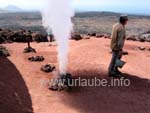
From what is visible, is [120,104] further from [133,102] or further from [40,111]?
[40,111]

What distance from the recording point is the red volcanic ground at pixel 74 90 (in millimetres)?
10773

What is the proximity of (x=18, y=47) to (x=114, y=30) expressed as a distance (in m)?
6.73

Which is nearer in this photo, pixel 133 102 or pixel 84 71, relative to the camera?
pixel 133 102

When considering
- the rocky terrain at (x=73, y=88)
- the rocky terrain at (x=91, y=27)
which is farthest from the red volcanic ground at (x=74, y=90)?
the rocky terrain at (x=91, y=27)

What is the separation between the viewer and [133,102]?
11469 mm

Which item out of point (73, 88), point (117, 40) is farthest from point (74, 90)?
point (117, 40)

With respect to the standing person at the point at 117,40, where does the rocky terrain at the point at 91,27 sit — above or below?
below

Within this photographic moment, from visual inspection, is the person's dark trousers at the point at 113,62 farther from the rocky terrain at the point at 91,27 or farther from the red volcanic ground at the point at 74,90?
the rocky terrain at the point at 91,27

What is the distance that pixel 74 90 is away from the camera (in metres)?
12.0

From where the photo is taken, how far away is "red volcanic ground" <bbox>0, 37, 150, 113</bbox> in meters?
10.8

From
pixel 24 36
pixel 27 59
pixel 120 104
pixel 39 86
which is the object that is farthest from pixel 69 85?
pixel 24 36

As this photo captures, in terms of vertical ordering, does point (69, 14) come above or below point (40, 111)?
above

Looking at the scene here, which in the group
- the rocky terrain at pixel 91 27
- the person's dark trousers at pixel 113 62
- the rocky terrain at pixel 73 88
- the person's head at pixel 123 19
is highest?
the person's head at pixel 123 19

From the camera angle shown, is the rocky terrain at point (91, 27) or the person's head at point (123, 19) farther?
the rocky terrain at point (91, 27)
